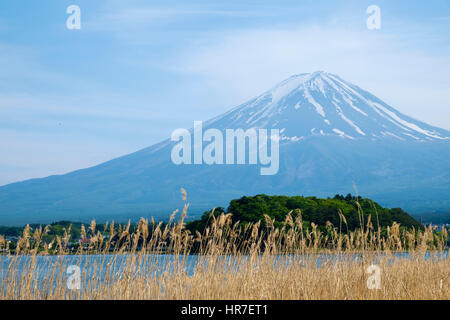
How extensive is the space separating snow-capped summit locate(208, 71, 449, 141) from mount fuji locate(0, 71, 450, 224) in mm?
297

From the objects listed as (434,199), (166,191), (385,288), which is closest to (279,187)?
(166,191)

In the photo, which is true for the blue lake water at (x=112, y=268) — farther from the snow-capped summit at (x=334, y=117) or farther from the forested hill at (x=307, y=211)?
the snow-capped summit at (x=334, y=117)

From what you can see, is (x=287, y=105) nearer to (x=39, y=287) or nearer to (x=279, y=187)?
(x=279, y=187)

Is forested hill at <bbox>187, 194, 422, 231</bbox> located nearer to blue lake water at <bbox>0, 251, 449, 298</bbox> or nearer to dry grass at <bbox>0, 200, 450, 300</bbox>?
dry grass at <bbox>0, 200, 450, 300</bbox>

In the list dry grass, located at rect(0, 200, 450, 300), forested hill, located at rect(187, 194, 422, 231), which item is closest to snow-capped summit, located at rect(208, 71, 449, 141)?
A: forested hill, located at rect(187, 194, 422, 231)

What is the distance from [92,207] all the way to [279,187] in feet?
165

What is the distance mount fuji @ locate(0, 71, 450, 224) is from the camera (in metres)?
158

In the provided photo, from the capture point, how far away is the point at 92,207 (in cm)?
16800

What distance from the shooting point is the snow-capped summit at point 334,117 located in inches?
7151

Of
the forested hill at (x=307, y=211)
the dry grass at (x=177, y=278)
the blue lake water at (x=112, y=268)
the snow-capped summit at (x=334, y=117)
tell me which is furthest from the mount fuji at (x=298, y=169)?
the blue lake water at (x=112, y=268)

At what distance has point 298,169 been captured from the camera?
176m

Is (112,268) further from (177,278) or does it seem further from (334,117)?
(334,117)

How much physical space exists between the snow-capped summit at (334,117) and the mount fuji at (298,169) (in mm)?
297

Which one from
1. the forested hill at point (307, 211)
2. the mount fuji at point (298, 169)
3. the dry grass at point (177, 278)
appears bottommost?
the dry grass at point (177, 278)
